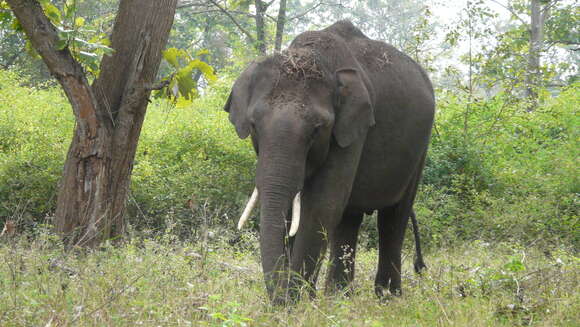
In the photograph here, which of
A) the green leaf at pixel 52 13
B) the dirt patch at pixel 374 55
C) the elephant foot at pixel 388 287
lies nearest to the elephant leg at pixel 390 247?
the elephant foot at pixel 388 287

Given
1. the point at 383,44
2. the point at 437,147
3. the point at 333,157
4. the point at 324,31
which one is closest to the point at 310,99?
the point at 333,157

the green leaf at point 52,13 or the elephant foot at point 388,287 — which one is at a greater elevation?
the green leaf at point 52,13

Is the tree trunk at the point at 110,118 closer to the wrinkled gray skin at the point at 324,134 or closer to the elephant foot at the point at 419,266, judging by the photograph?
the wrinkled gray skin at the point at 324,134

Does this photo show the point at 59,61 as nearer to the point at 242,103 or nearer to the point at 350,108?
the point at 242,103

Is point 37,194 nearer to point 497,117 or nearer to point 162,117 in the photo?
point 162,117

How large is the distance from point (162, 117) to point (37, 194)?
3.71 metres

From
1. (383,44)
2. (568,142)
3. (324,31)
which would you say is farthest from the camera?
(568,142)

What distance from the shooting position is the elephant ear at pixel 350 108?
5.62 meters

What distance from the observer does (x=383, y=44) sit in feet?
22.6

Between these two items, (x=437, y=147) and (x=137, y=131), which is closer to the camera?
(x=137, y=131)

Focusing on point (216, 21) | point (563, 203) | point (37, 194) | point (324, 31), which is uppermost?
point (216, 21)

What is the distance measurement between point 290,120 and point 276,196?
22.1 inches

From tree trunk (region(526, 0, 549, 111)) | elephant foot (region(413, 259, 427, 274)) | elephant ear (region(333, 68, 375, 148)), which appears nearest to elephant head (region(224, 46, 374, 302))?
elephant ear (region(333, 68, 375, 148))

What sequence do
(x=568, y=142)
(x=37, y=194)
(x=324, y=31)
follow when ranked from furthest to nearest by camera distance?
(x=568, y=142) < (x=37, y=194) < (x=324, y=31)
